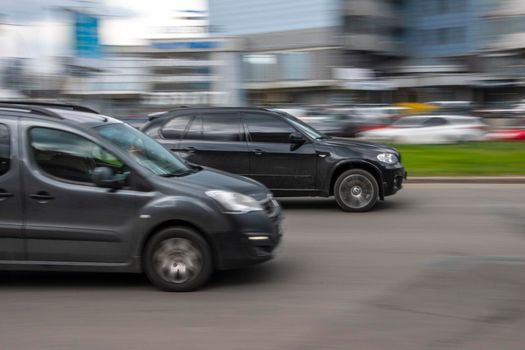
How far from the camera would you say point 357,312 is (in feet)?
17.4

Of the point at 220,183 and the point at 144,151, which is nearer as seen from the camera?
the point at 220,183

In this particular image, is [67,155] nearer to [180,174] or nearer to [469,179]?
[180,174]

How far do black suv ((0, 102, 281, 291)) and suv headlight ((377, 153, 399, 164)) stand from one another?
4647 millimetres

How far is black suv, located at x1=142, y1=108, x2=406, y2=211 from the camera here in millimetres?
10266

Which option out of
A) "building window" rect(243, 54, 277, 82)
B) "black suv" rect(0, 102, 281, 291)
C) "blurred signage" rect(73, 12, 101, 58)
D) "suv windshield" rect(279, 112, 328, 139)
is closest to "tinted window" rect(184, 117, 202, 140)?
"suv windshield" rect(279, 112, 328, 139)

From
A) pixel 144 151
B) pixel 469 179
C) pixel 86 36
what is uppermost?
pixel 86 36

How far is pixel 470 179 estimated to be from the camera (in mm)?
14070

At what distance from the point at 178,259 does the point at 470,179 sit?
9.65 metres

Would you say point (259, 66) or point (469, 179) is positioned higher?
point (259, 66)

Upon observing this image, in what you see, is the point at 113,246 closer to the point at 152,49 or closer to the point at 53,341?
the point at 53,341

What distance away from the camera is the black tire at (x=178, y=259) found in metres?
5.86

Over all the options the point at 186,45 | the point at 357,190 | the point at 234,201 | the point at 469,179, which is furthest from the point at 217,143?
the point at 186,45

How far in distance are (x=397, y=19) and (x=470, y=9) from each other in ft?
26.5

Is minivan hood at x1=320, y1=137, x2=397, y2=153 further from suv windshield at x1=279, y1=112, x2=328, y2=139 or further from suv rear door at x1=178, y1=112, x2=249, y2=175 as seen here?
suv rear door at x1=178, y1=112, x2=249, y2=175
